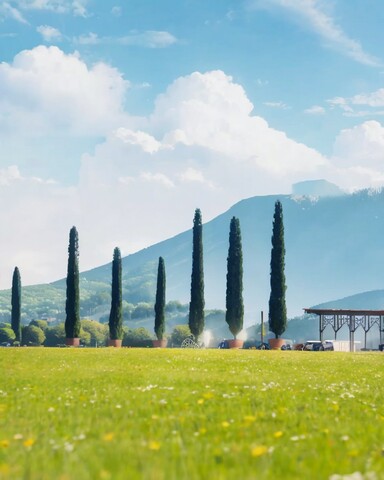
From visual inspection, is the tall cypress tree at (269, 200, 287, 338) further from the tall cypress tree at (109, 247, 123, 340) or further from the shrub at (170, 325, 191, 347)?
the shrub at (170, 325, 191, 347)

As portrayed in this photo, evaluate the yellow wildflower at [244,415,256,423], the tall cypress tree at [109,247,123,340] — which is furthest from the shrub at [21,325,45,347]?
the yellow wildflower at [244,415,256,423]

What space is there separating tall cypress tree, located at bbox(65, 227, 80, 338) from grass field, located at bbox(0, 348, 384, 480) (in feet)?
152

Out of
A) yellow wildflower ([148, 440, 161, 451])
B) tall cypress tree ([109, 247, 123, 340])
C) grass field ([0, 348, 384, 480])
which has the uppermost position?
tall cypress tree ([109, 247, 123, 340])

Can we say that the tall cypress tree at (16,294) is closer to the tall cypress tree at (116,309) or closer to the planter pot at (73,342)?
the tall cypress tree at (116,309)

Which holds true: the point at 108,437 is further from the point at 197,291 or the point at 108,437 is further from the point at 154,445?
the point at 197,291

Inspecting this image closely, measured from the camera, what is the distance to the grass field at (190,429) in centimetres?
657

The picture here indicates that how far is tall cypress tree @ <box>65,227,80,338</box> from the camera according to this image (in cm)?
6312

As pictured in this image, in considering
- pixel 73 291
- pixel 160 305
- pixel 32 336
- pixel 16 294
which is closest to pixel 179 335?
pixel 32 336

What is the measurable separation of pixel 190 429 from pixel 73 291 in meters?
56.8

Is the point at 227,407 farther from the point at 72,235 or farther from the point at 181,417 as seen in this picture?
the point at 72,235

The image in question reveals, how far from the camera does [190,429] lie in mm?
9266

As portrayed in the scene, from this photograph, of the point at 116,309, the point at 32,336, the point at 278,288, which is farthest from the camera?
the point at 32,336

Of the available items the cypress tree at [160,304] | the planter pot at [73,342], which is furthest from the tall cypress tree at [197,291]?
the planter pot at [73,342]

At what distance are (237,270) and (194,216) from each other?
28.0 feet
